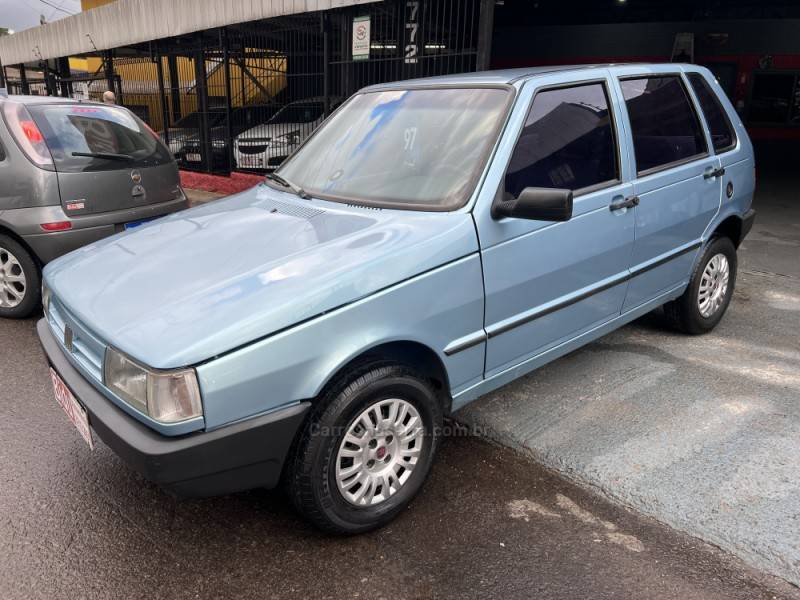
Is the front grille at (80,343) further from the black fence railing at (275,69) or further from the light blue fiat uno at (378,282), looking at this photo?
the black fence railing at (275,69)

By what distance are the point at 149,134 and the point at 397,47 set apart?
3.91 m

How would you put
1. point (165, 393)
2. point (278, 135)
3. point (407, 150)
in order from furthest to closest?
point (278, 135)
point (407, 150)
point (165, 393)

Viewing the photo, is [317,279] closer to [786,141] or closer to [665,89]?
[665,89]

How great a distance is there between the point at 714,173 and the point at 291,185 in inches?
105

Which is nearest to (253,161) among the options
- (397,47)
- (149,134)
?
(397,47)

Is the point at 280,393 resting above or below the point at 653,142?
below

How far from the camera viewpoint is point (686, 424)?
322 cm

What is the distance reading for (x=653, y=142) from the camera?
3.57 m

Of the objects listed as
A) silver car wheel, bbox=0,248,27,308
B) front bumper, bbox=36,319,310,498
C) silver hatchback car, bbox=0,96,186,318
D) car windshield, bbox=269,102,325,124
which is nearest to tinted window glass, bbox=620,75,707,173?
front bumper, bbox=36,319,310,498

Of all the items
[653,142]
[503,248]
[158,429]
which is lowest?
[158,429]

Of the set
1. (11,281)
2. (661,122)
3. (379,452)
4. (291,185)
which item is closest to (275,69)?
(11,281)

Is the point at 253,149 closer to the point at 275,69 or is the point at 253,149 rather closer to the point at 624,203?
the point at 275,69

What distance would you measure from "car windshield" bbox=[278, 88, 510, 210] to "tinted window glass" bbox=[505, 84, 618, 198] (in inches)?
7.3

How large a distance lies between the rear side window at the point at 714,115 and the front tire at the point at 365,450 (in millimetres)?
2851
